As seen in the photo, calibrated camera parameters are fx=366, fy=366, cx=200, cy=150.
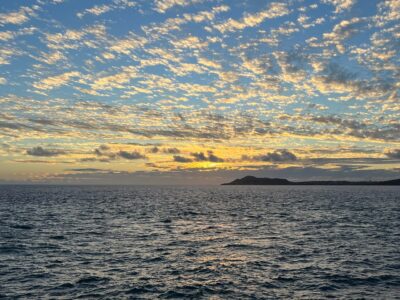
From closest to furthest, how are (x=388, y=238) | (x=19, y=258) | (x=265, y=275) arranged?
(x=265, y=275) → (x=19, y=258) → (x=388, y=238)

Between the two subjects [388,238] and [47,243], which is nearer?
[47,243]

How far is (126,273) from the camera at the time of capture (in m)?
29.4

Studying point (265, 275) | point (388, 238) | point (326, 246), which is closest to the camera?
point (265, 275)

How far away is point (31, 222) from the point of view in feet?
205

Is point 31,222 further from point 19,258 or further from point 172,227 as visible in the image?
point 19,258

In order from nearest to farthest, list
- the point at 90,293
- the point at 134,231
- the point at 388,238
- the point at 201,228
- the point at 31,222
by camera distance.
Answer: the point at 90,293 → the point at 388,238 → the point at 134,231 → the point at 201,228 → the point at 31,222

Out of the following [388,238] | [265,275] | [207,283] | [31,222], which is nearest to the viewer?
[207,283]

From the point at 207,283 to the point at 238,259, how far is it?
8.32m

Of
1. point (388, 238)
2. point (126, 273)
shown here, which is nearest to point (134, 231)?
point (126, 273)

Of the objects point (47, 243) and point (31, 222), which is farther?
point (31, 222)

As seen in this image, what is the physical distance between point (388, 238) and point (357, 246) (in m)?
8.33

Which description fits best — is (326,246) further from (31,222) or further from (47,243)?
(31,222)

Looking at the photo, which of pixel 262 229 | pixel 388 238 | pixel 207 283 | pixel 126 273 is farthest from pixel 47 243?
pixel 388 238

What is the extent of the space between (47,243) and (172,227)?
2035 centimetres
